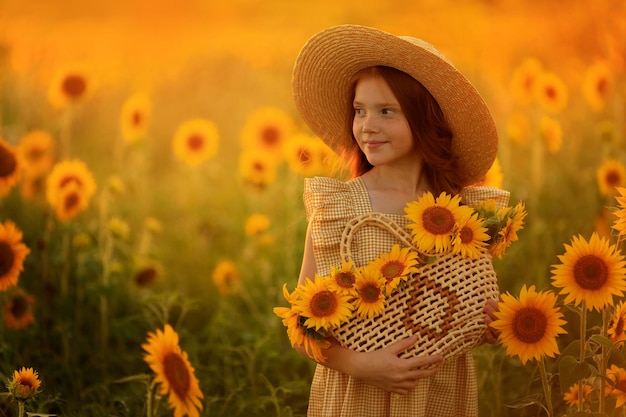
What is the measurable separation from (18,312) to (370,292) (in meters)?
1.45

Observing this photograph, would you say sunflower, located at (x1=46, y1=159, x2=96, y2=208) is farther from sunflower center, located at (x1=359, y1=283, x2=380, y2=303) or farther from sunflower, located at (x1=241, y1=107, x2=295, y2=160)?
sunflower center, located at (x1=359, y1=283, x2=380, y2=303)

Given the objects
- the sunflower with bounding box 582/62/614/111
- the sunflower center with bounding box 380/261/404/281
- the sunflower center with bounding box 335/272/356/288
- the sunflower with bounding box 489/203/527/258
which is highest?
the sunflower with bounding box 582/62/614/111

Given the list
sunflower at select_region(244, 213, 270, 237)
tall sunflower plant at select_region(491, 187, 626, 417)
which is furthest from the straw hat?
sunflower at select_region(244, 213, 270, 237)

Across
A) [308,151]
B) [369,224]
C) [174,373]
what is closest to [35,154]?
[308,151]

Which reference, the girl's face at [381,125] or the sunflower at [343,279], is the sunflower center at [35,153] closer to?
the girl's face at [381,125]

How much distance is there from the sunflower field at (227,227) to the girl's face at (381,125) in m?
0.36

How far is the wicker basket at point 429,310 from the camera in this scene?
200cm

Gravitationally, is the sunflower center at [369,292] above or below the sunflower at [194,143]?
below

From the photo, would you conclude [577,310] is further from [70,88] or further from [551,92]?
[70,88]

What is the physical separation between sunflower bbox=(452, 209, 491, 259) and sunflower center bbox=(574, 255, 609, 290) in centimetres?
21

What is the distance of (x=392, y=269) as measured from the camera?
1965mm

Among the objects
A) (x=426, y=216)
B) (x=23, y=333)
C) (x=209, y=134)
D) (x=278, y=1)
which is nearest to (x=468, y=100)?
(x=426, y=216)

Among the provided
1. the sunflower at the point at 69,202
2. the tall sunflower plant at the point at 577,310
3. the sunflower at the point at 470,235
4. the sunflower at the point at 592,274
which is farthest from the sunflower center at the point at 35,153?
the sunflower at the point at 592,274

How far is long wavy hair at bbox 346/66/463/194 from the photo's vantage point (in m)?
2.15
